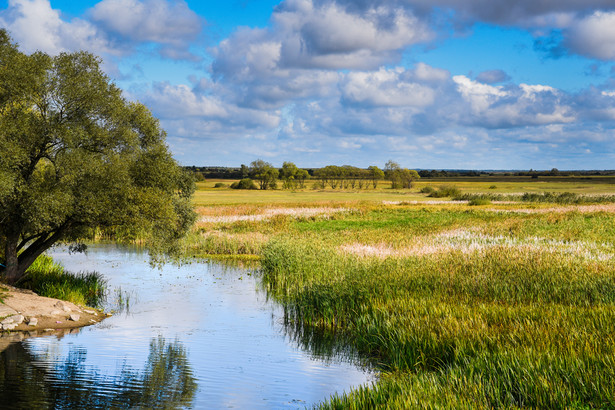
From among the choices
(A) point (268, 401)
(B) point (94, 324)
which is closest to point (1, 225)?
(B) point (94, 324)

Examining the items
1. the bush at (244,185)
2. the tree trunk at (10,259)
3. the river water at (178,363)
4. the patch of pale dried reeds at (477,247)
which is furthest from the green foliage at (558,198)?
the bush at (244,185)

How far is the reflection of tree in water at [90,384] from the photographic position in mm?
10898

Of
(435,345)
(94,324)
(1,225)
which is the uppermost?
(1,225)

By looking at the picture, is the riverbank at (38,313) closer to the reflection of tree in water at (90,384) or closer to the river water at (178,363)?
the river water at (178,363)

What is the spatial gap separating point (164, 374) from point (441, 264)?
1130cm

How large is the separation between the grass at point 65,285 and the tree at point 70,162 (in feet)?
3.24

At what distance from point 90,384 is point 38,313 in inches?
286

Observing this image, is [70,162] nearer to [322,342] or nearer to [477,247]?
[322,342]

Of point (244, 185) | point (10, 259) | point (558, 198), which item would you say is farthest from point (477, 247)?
point (244, 185)

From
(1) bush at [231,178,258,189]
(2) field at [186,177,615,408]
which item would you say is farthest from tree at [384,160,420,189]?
(2) field at [186,177,615,408]

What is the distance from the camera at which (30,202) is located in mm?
19078

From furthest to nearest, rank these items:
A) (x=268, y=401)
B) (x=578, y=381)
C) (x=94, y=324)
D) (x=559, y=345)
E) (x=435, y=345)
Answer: (x=94, y=324) < (x=435, y=345) < (x=268, y=401) < (x=559, y=345) < (x=578, y=381)

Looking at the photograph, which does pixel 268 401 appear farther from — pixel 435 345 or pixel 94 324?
pixel 94 324

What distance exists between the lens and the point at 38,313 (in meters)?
18.0
